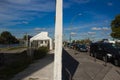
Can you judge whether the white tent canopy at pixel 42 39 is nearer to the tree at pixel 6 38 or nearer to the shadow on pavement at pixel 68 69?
the shadow on pavement at pixel 68 69

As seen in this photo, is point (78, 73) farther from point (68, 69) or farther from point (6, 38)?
point (6, 38)

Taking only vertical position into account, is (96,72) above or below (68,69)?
below

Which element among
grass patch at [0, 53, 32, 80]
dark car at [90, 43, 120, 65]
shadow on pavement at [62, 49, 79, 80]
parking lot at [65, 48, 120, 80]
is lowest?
parking lot at [65, 48, 120, 80]

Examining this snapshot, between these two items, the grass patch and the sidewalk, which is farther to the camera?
the grass patch

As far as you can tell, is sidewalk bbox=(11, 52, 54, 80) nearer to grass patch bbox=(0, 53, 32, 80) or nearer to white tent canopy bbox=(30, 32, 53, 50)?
grass patch bbox=(0, 53, 32, 80)

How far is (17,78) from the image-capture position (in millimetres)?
11297

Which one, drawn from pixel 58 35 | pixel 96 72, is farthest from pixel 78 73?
pixel 58 35

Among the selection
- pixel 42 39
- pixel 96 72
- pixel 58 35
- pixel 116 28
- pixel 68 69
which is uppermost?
pixel 116 28

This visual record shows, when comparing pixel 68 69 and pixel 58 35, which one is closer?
pixel 58 35

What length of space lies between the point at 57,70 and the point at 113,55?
569 inches

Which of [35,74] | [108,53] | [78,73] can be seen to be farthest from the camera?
[108,53]

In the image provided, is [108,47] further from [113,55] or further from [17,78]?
[17,78]

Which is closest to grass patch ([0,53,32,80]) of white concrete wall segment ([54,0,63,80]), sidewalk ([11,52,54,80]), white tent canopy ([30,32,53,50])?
sidewalk ([11,52,54,80])

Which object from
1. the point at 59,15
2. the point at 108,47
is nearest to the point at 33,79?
the point at 59,15
